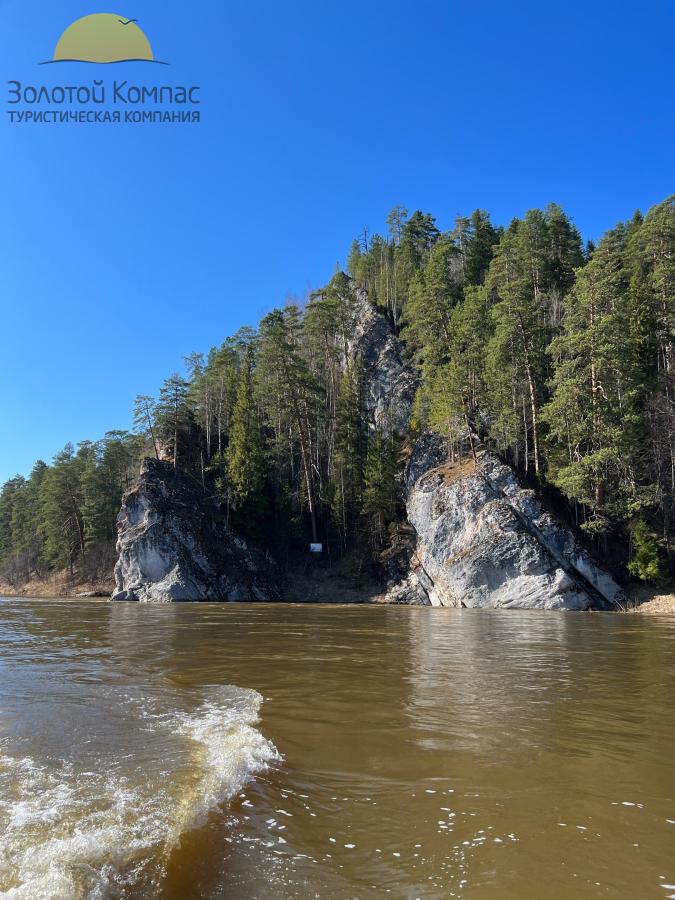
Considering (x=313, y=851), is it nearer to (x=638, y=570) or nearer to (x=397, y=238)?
(x=638, y=570)

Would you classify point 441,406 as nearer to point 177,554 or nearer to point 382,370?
point 382,370

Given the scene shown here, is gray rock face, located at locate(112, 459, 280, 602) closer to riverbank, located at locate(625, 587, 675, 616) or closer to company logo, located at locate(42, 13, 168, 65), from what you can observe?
riverbank, located at locate(625, 587, 675, 616)

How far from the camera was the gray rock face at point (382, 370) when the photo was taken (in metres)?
51.6

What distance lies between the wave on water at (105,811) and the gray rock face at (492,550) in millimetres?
27863

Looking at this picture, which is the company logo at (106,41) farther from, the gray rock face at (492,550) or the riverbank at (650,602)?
the riverbank at (650,602)

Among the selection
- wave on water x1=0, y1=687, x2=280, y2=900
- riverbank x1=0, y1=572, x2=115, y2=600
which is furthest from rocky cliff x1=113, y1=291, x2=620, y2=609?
wave on water x1=0, y1=687, x2=280, y2=900

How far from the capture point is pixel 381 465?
43.8 m

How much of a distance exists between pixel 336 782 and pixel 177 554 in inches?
1506

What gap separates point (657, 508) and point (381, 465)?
20.2 meters

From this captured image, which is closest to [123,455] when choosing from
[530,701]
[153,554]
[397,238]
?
[153,554]

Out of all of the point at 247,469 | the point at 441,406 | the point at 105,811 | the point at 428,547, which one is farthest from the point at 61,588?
the point at 105,811

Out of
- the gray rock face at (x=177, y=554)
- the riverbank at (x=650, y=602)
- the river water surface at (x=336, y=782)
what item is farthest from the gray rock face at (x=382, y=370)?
the river water surface at (x=336, y=782)

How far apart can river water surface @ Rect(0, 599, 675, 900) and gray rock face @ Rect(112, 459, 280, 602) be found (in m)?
30.7

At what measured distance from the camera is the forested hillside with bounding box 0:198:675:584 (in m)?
31.5
